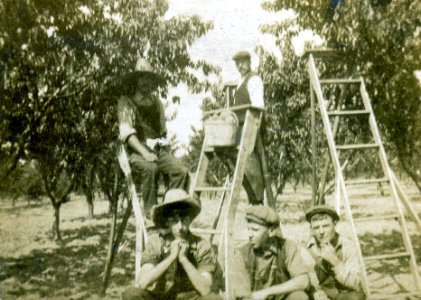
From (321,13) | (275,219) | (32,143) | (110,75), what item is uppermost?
(321,13)

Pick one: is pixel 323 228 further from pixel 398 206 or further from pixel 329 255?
pixel 398 206

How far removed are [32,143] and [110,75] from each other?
1172mm

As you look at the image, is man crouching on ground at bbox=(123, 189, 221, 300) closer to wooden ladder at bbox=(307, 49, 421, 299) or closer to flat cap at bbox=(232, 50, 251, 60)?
wooden ladder at bbox=(307, 49, 421, 299)

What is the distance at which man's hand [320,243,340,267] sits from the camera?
339 cm

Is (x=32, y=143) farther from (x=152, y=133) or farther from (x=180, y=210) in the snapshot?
(x=180, y=210)

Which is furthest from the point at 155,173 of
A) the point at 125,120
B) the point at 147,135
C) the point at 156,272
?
the point at 156,272

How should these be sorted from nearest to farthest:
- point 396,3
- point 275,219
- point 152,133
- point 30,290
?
point 275,219
point 396,3
point 152,133
point 30,290

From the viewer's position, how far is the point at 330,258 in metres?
3.39

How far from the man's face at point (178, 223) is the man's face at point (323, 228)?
1.04 m

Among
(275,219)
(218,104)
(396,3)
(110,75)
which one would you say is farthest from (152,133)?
(218,104)

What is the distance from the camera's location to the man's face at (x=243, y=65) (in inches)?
193

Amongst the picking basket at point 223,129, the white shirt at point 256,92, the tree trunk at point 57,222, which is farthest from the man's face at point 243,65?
the tree trunk at point 57,222

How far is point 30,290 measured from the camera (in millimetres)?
5168

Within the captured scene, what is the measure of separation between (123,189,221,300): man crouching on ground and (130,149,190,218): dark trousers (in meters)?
0.92
